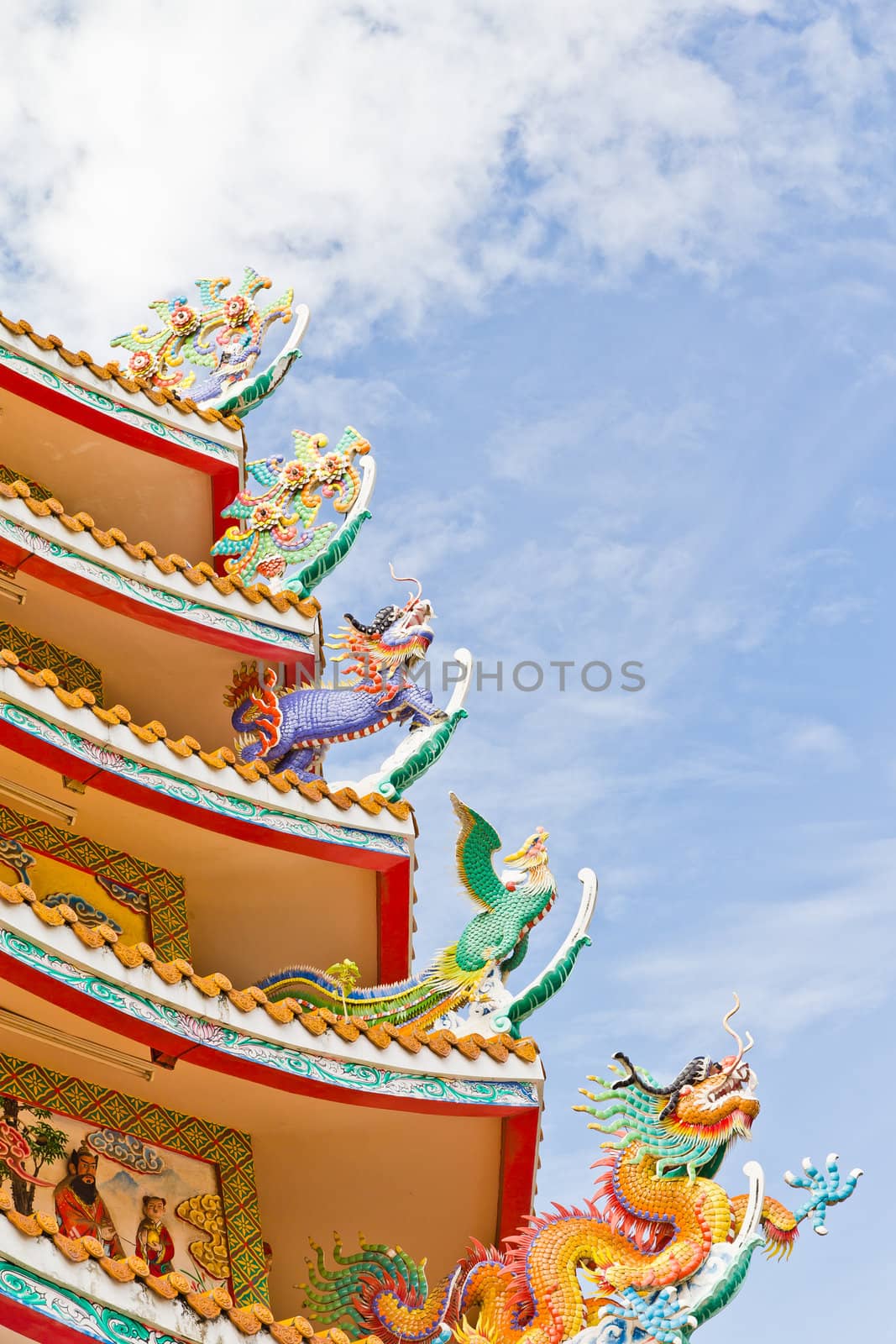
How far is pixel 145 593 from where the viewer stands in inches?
500

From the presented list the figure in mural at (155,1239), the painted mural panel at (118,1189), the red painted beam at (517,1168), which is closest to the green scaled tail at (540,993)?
the red painted beam at (517,1168)

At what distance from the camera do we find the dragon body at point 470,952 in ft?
39.1

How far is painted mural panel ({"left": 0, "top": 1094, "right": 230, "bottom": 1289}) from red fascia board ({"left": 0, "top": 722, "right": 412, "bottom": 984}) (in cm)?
211

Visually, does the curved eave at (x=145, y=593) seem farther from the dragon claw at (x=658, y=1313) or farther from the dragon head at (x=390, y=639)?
the dragon claw at (x=658, y=1313)

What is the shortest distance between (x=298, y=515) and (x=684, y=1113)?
634 cm

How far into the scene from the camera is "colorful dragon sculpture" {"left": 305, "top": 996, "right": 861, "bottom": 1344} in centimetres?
957

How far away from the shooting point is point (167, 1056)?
10.0 meters

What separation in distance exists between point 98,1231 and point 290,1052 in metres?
1.47

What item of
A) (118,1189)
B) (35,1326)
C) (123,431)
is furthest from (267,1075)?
(123,431)

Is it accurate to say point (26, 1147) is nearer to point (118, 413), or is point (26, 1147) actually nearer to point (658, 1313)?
point (658, 1313)

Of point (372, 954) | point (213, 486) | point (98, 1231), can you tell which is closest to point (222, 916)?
point (372, 954)

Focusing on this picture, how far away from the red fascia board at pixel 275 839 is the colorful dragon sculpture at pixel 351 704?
0.91 metres

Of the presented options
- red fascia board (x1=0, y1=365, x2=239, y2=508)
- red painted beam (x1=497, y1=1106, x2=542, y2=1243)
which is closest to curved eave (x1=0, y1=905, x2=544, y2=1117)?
red painted beam (x1=497, y1=1106, x2=542, y2=1243)

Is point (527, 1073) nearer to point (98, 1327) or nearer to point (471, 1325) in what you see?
point (471, 1325)
